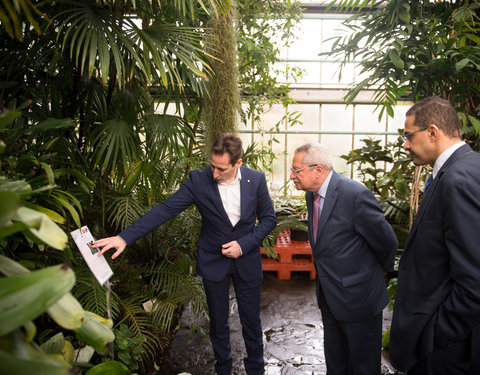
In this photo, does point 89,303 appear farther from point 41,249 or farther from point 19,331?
point 19,331

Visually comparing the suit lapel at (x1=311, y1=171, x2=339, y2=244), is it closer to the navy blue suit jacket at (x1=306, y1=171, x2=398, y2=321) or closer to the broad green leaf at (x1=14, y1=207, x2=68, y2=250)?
the navy blue suit jacket at (x1=306, y1=171, x2=398, y2=321)

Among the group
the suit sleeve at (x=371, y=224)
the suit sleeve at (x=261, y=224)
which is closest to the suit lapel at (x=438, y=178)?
the suit sleeve at (x=371, y=224)

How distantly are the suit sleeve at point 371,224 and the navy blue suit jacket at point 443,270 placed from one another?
0.90 ft

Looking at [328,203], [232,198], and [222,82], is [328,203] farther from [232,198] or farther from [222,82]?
[222,82]

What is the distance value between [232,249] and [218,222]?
0.20 m

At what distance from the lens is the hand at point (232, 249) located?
207 cm

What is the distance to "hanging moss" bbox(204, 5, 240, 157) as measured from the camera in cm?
307

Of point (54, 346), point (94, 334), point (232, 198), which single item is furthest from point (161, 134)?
point (94, 334)

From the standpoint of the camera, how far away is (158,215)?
83.8 inches

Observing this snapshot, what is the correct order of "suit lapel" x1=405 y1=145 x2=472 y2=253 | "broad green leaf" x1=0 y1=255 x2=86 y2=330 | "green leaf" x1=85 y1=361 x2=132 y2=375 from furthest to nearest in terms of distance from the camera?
1. "suit lapel" x1=405 y1=145 x2=472 y2=253
2. "green leaf" x1=85 y1=361 x2=132 y2=375
3. "broad green leaf" x1=0 y1=255 x2=86 y2=330

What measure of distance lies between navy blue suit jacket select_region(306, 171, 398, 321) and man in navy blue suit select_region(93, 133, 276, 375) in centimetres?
49

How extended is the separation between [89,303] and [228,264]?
851 mm

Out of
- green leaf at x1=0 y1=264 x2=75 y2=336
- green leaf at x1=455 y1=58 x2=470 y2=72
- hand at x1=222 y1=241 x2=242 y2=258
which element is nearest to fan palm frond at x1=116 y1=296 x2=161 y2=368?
hand at x1=222 y1=241 x2=242 y2=258

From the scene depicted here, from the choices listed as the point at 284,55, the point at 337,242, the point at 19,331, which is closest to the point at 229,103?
the point at 337,242
